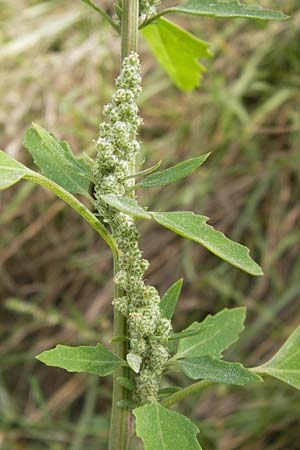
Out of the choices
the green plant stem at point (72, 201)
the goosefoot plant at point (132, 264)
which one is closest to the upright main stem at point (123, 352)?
the goosefoot plant at point (132, 264)

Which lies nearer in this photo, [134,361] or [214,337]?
[134,361]

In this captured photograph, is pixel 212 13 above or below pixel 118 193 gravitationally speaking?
above

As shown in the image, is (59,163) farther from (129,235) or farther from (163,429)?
(163,429)

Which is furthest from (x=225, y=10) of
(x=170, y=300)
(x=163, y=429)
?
(x=163, y=429)

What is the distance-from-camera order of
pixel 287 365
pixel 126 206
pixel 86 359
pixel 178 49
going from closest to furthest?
pixel 126 206 → pixel 86 359 → pixel 287 365 → pixel 178 49

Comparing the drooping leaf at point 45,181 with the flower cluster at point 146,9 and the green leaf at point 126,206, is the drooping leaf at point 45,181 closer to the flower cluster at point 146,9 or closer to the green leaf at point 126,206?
the green leaf at point 126,206

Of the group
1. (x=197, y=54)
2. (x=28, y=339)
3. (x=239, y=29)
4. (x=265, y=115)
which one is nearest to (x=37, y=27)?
(x=239, y=29)

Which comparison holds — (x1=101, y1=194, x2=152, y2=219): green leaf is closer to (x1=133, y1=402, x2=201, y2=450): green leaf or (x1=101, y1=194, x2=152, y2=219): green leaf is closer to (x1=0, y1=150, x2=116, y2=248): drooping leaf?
(x1=0, y1=150, x2=116, y2=248): drooping leaf

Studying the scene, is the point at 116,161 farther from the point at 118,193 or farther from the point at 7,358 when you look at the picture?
the point at 7,358
